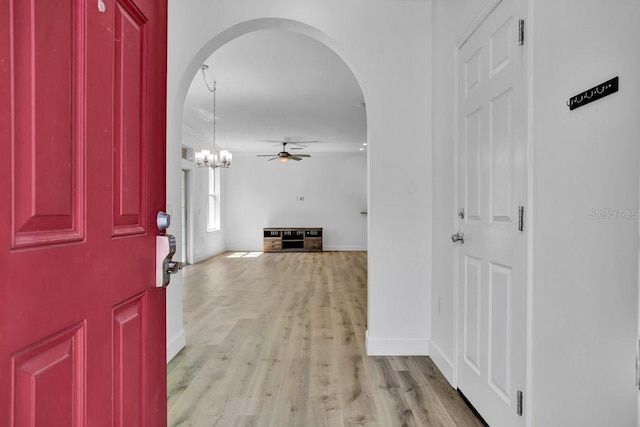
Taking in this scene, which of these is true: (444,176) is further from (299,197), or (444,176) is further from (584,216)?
(299,197)

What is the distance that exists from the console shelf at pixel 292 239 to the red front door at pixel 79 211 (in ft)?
32.6

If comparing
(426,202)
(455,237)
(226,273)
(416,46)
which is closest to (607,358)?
(455,237)

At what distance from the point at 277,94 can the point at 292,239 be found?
589 centimetres

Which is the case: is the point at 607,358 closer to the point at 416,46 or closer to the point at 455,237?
the point at 455,237

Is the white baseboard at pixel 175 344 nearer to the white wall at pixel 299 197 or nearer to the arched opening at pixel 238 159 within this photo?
the arched opening at pixel 238 159

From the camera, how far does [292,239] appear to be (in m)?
11.1

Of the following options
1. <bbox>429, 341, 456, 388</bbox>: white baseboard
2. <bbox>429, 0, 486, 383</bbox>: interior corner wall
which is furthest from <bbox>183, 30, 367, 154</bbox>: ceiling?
<bbox>429, 341, 456, 388</bbox>: white baseboard

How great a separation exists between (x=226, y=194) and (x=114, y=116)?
10.7 meters

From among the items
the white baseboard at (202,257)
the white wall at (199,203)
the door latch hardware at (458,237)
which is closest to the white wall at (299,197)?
the white wall at (199,203)

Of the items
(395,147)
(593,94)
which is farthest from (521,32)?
(395,147)

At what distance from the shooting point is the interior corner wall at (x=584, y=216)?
108 centimetres

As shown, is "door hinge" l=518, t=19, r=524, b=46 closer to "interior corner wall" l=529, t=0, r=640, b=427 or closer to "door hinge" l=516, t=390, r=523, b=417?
"interior corner wall" l=529, t=0, r=640, b=427

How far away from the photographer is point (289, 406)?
214cm

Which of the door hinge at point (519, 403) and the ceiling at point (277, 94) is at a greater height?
the ceiling at point (277, 94)
